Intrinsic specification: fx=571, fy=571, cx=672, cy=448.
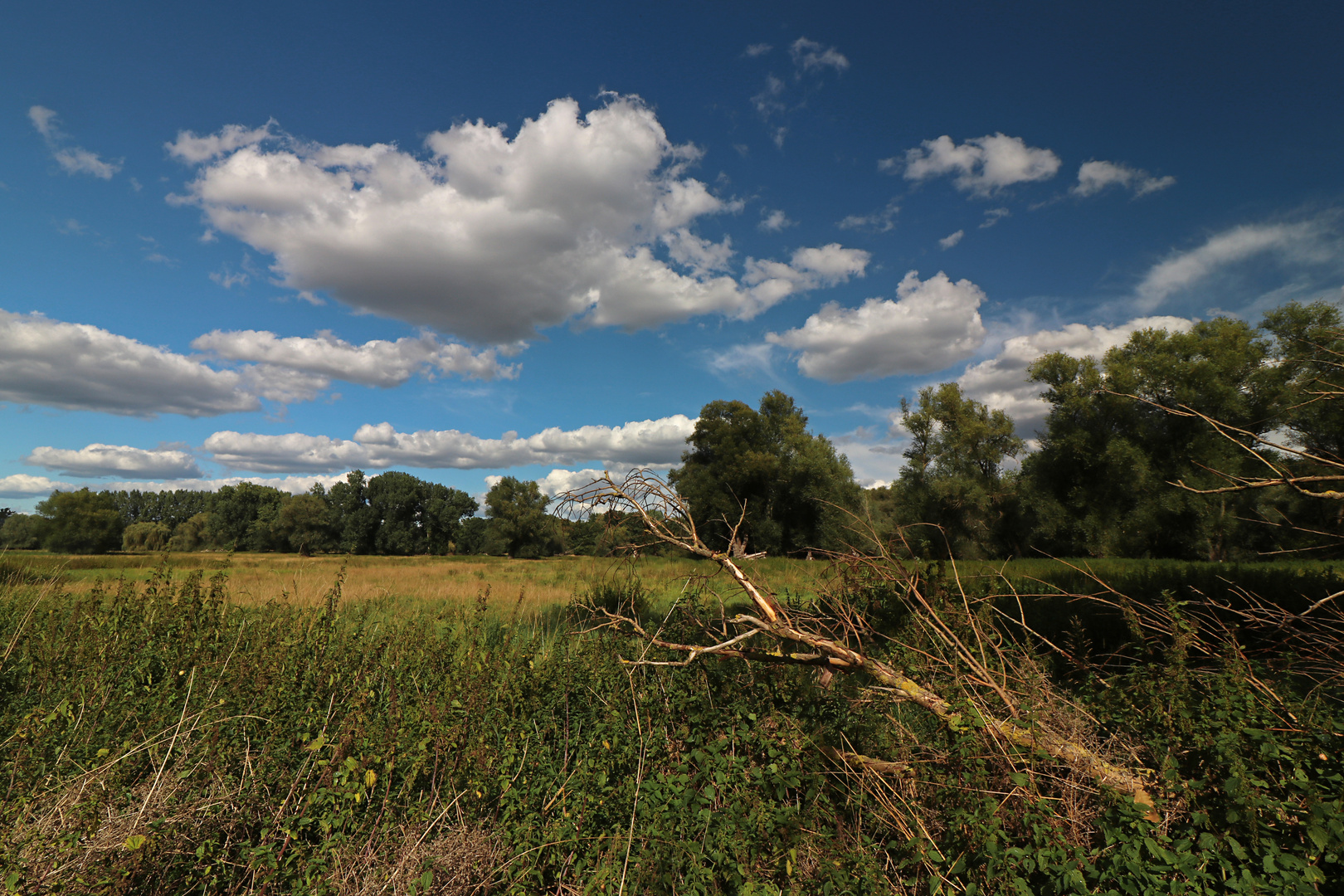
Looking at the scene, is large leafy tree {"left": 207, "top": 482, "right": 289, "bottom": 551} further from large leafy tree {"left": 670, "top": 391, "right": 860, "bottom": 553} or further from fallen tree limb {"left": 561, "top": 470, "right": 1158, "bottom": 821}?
fallen tree limb {"left": 561, "top": 470, "right": 1158, "bottom": 821}

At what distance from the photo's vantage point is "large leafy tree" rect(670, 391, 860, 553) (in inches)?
1564

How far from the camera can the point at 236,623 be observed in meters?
7.80

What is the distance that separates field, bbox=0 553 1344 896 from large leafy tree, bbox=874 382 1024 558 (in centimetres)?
3089

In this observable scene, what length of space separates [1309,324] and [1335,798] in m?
32.2

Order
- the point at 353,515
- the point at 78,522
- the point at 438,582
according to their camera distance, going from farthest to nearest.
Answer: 1. the point at 353,515
2. the point at 78,522
3. the point at 438,582

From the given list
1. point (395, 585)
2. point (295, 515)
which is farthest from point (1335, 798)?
point (295, 515)

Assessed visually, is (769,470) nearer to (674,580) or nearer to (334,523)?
(674,580)

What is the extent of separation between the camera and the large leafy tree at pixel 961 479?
3569 centimetres

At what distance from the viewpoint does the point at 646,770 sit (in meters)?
4.88

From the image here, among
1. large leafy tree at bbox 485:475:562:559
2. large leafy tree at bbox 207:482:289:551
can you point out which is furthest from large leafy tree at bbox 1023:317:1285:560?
large leafy tree at bbox 207:482:289:551

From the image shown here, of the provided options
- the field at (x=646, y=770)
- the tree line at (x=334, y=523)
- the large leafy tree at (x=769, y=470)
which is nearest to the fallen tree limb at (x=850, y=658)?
the field at (x=646, y=770)

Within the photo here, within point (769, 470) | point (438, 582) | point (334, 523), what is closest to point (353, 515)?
point (334, 523)

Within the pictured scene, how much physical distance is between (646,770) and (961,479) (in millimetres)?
37096

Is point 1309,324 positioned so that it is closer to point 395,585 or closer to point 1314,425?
point 1314,425
